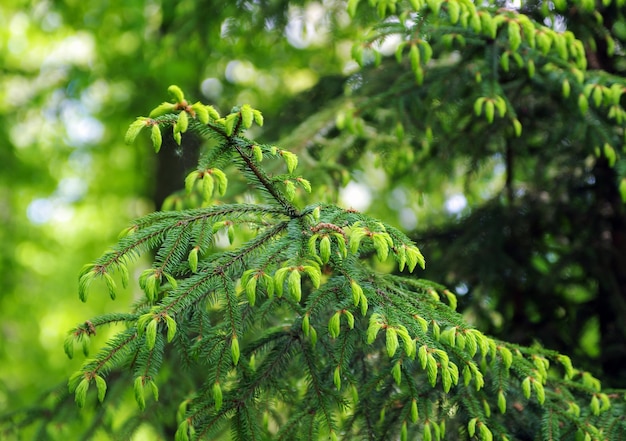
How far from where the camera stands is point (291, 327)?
6.93 ft

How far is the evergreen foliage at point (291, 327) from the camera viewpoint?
172 cm

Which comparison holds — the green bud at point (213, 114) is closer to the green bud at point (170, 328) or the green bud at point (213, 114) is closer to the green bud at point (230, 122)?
the green bud at point (230, 122)

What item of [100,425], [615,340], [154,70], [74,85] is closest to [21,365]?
[74,85]

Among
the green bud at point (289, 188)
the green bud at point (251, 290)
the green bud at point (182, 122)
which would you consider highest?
the green bud at point (182, 122)

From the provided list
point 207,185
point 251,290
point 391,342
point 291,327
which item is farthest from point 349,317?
point 207,185

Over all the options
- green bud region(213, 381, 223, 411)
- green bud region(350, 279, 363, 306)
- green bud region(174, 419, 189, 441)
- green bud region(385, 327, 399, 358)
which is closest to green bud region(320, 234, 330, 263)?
green bud region(350, 279, 363, 306)

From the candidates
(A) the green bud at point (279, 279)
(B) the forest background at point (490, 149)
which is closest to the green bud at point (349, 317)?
(A) the green bud at point (279, 279)

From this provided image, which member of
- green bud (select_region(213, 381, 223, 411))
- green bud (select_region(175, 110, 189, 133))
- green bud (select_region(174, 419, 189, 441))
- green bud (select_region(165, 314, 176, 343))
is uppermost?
green bud (select_region(175, 110, 189, 133))

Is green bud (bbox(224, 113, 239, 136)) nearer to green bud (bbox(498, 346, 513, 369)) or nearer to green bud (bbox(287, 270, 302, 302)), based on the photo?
green bud (bbox(287, 270, 302, 302))

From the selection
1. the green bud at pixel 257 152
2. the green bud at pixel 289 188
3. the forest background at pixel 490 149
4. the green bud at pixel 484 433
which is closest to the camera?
the green bud at pixel 257 152

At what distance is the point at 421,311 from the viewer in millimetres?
1926

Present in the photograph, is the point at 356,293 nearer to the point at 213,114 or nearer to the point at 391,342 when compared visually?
the point at 391,342

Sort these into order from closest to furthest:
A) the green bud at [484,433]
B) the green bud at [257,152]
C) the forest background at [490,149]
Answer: the green bud at [257,152] < the green bud at [484,433] < the forest background at [490,149]

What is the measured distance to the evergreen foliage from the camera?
1.72 m
